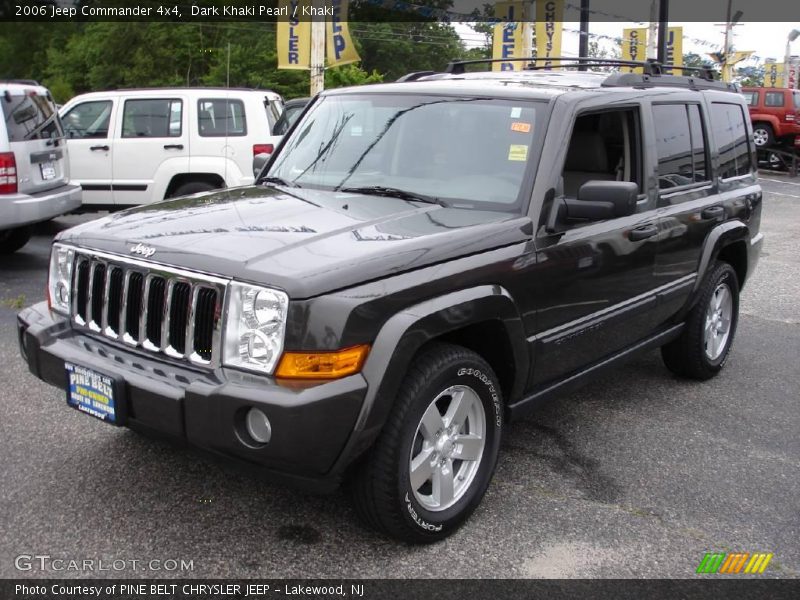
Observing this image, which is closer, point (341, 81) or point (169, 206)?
point (169, 206)

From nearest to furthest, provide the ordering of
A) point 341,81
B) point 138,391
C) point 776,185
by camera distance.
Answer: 1. point 138,391
2. point 776,185
3. point 341,81

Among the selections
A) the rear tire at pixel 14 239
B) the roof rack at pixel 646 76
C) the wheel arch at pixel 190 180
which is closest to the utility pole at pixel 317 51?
the wheel arch at pixel 190 180

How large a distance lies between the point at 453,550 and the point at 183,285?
147 cm

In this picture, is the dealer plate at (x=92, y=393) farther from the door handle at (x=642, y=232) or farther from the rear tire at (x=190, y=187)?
the rear tire at (x=190, y=187)

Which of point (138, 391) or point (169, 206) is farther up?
point (169, 206)

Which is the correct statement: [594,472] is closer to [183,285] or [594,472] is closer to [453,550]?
[453,550]

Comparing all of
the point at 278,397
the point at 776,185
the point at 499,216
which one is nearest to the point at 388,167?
the point at 499,216

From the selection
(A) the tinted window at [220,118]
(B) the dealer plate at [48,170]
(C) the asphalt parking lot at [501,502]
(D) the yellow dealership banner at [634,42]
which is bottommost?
(C) the asphalt parking lot at [501,502]

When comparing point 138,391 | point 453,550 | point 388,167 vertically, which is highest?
point 388,167

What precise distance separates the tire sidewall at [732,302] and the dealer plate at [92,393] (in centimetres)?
366

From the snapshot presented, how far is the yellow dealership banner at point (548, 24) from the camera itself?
21094 mm

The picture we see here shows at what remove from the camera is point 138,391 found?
301 cm

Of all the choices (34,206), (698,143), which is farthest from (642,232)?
(34,206)

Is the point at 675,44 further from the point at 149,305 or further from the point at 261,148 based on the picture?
the point at 149,305
